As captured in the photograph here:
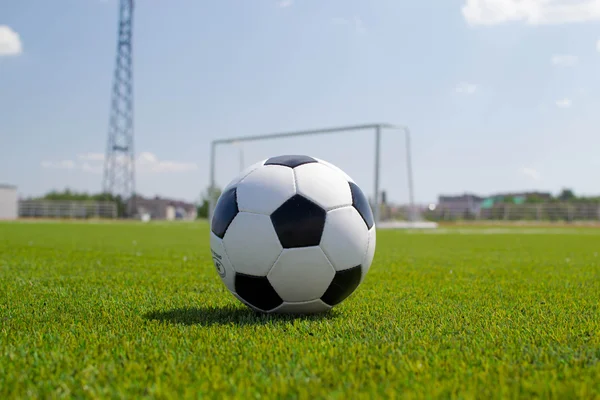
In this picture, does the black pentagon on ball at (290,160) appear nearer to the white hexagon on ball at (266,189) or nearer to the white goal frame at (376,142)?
the white hexagon on ball at (266,189)

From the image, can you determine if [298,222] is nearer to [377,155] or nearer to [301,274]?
[301,274]

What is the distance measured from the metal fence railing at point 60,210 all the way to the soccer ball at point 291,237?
158ft

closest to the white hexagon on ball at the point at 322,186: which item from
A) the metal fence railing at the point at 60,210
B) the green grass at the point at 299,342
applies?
the green grass at the point at 299,342

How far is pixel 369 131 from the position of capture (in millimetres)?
28391

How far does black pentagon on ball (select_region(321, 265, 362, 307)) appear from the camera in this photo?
11.1 ft

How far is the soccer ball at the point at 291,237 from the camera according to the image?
3232mm

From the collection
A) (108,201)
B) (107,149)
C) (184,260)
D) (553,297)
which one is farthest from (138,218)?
(553,297)

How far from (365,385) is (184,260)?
5846 millimetres

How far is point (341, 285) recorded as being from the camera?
3410mm

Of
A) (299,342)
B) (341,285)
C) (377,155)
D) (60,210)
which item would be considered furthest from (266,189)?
(60,210)

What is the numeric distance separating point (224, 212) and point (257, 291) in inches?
22.3

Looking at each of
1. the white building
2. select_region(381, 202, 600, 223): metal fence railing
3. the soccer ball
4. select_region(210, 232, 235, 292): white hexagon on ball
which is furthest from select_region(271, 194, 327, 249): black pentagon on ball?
the white building

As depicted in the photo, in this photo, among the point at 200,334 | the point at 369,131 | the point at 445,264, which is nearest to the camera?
the point at 200,334

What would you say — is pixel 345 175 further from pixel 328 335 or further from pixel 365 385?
pixel 365 385
